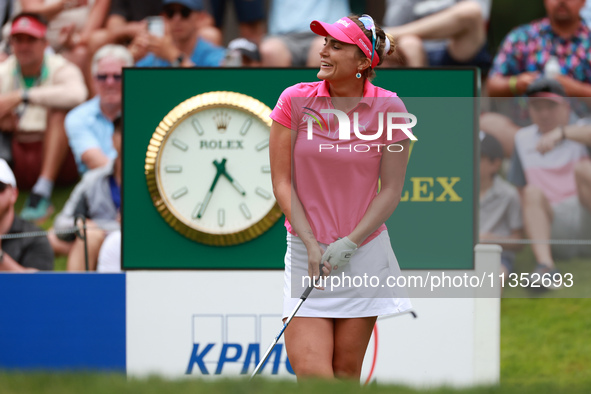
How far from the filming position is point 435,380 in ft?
14.7

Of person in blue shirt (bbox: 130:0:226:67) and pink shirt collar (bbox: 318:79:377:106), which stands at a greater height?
person in blue shirt (bbox: 130:0:226:67)

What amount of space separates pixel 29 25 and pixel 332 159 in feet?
14.7

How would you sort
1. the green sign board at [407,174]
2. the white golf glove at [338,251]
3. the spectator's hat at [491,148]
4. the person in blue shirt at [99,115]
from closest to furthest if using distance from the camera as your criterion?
the white golf glove at [338,251], the green sign board at [407,174], the spectator's hat at [491,148], the person in blue shirt at [99,115]

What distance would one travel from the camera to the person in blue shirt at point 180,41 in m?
6.76

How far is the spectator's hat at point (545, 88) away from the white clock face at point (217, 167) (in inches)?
87.0

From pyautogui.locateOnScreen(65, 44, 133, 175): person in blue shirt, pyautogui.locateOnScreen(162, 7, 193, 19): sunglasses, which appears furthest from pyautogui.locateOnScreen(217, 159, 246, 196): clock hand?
pyautogui.locateOnScreen(162, 7, 193, 19): sunglasses

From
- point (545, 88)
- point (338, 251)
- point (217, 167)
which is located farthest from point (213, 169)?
point (545, 88)

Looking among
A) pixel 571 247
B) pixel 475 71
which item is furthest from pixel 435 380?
pixel 475 71


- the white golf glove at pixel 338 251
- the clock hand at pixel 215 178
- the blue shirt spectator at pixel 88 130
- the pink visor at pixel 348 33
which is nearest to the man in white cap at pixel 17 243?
the clock hand at pixel 215 178

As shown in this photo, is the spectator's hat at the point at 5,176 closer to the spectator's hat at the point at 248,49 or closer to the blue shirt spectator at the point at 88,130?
the blue shirt spectator at the point at 88,130

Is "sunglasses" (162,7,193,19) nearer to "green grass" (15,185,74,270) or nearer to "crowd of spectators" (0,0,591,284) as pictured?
"crowd of spectators" (0,0,591,284)

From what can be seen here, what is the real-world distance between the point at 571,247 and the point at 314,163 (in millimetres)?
2230

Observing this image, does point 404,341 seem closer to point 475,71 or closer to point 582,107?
point 475,71

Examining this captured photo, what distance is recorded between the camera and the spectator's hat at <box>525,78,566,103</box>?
6.02m
